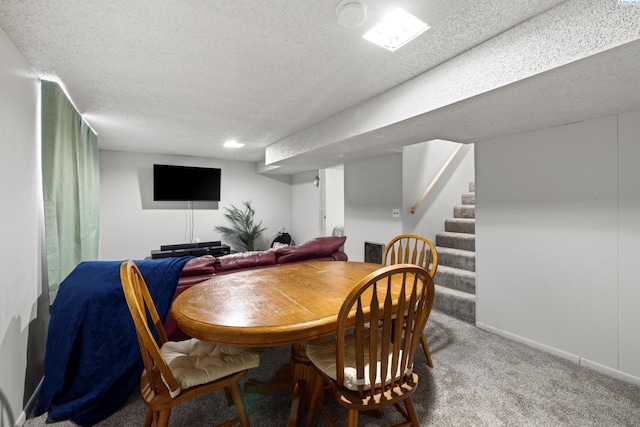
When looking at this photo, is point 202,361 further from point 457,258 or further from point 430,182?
point 430,182

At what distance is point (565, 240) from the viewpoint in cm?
233

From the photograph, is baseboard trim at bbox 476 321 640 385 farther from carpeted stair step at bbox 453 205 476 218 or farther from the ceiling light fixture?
the ceiling light fixture

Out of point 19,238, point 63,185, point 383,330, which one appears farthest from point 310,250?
point 63,185

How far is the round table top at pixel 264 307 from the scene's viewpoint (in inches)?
45.8

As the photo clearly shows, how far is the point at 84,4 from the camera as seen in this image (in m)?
1.36

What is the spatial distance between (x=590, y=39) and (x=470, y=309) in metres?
2.52

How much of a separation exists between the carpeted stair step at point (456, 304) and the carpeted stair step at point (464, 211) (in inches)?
50.4

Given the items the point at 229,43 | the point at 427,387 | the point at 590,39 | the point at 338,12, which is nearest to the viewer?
the point at 590,39

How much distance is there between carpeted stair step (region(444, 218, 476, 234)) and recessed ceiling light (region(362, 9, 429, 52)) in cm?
287

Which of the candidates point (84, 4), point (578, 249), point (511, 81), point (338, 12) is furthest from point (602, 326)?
point (84, 4)

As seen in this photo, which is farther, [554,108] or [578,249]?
[578,249]

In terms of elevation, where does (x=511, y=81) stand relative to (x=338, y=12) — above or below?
below

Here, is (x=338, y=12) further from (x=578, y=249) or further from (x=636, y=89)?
(x=578, y=249)

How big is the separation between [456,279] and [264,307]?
8.80 ft
